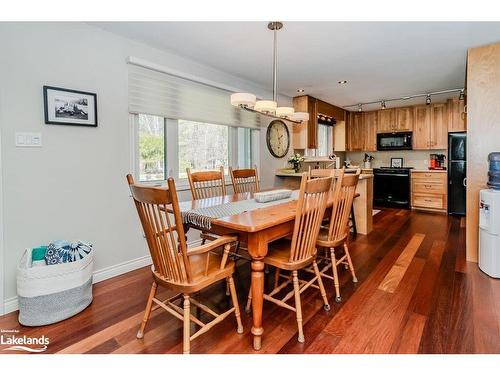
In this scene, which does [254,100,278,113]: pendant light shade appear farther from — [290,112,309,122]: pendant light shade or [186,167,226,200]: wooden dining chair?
[186,167,226,200]: wooden dining chair

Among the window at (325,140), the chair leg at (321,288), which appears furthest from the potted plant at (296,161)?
the chair leg at (321,288)

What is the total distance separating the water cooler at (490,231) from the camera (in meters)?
2.48

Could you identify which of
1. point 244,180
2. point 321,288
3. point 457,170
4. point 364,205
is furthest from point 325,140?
point 321,288

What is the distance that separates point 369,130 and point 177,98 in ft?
16.2

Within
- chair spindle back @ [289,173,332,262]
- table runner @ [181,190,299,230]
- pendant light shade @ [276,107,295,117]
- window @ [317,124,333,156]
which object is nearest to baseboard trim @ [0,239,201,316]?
table runner @ [181,190,299,230]

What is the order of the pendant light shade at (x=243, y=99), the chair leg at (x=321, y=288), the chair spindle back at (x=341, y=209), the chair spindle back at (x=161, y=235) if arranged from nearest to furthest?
1. the chair spindle back at (x=161, y=235)
2. the chair leg at (x=321, y=288)
3. the chair spindle back at (x=341, y=209)
4. the pendant light shade at (x=243, y=99)

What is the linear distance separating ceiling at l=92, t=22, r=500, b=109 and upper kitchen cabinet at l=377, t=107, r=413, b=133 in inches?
68.7

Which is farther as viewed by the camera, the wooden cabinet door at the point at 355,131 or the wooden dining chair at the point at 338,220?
the wooden cabinet door at the point at 355,131

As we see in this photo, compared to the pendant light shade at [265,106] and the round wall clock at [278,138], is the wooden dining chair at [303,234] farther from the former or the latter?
the round wall clock at [278,138]

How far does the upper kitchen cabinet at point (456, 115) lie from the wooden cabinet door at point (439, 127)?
81 mm

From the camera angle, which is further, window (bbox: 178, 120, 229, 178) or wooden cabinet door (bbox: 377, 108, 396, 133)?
wooden cabinet door (bbox: 377, 108, 396, 133)

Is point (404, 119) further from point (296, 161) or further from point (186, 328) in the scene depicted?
point (186, 328)

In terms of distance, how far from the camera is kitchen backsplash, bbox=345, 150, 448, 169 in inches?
241
